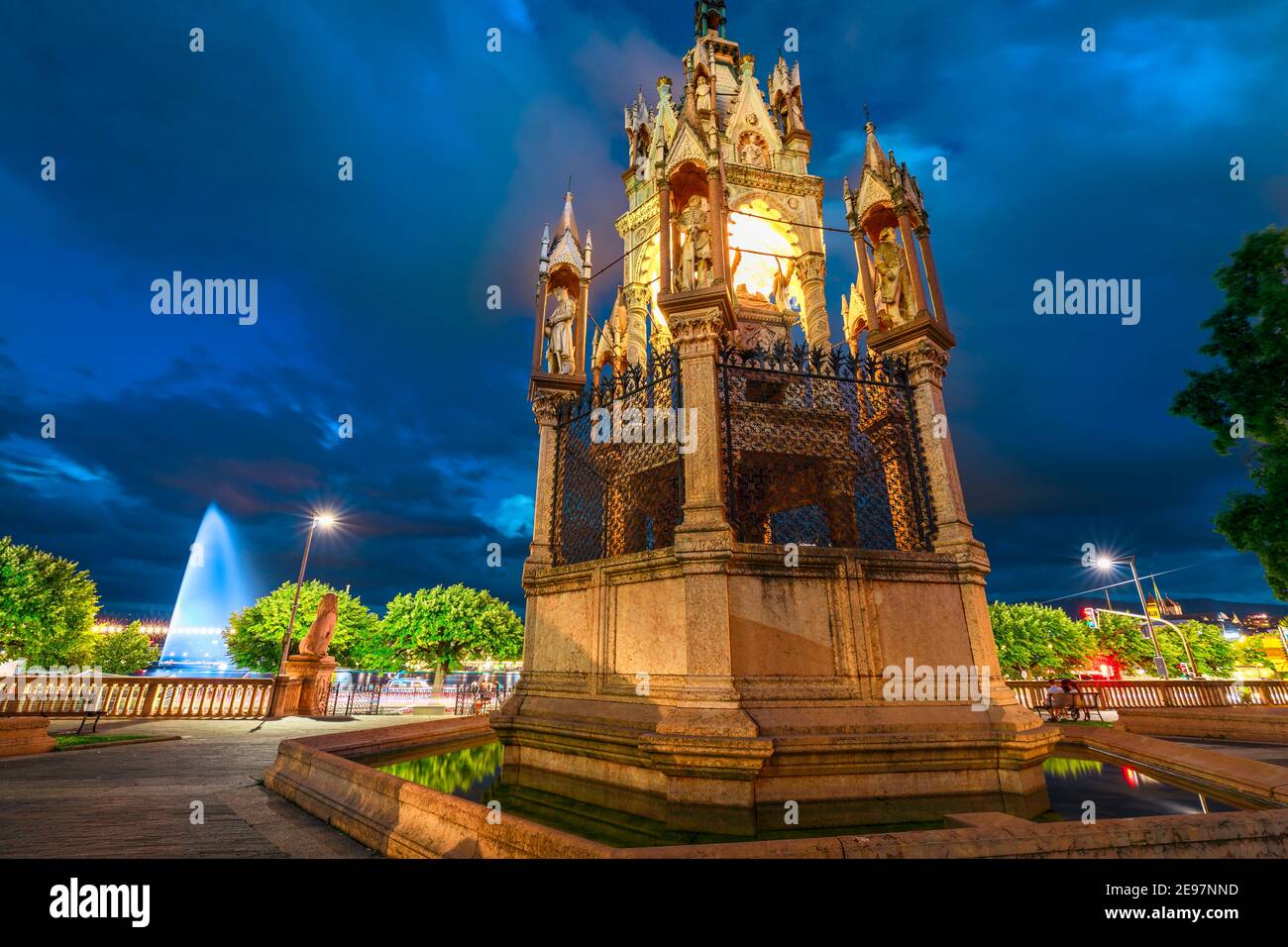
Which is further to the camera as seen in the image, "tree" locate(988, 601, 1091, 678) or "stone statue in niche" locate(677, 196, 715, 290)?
"tree" locate(988, 601, 1091, 678)

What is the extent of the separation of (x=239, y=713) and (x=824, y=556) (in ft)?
62.2

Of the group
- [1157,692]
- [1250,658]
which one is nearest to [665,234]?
[1157,692]

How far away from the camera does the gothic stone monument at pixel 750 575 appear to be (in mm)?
5750

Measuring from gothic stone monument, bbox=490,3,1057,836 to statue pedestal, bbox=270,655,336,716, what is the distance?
1347 cm

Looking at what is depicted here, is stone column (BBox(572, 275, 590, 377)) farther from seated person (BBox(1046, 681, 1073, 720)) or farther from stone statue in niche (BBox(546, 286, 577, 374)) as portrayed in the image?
seated person (BBox(1046, 681, 1073, 720))

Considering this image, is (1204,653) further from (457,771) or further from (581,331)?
(457,771)

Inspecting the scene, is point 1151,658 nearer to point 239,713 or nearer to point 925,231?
point 925,231

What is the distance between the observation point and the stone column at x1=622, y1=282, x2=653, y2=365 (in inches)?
704

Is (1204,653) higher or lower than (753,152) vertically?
lower

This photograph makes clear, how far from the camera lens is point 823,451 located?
36.4 ft

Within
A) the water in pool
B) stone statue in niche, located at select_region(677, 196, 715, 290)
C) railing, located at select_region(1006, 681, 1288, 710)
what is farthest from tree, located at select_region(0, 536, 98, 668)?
railing, located at select_region(1006, 681, 1288, 710)

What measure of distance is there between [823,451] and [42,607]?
50.8 metres

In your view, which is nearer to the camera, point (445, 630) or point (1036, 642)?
point (1036, 642)
